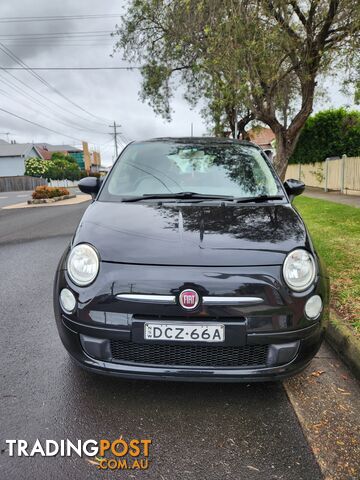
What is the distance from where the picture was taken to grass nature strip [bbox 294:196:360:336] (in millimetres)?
3621

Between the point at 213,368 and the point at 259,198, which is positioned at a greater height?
the point at 259,198

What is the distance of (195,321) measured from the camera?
6.93ft

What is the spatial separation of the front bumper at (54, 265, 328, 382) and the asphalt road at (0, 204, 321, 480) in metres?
0.27

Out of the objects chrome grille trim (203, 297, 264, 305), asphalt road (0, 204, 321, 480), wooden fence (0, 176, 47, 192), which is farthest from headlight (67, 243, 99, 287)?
wooden fence (0, 176, 47, 192)

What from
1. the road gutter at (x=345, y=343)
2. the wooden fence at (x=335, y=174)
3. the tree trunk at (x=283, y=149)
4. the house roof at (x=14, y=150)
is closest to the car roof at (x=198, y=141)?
the road gutter at (x=345, y=343)

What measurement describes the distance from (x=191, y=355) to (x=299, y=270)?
2.55ft

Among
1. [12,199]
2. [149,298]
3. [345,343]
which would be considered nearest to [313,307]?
[149,298]

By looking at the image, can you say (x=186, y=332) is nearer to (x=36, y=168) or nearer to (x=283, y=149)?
(x=283, y=149)

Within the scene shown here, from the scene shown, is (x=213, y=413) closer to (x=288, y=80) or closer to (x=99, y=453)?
(x=99, y=453)

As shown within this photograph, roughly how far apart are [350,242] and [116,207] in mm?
4554

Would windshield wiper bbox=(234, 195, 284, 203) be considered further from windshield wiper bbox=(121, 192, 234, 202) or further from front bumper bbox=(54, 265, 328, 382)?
front bumper bbox=(54, 265, 328, 382)

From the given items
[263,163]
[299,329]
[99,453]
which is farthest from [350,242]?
[99,453]

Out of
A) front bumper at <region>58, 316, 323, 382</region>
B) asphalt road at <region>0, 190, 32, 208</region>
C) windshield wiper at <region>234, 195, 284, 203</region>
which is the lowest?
asphalt road at <region>0, 190, 32, 208</region>

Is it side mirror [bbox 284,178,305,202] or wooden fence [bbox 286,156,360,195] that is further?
wooden fence [bbox 286,156,360,195]
